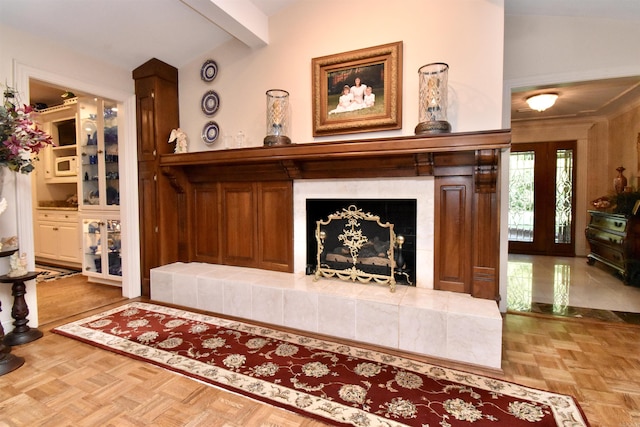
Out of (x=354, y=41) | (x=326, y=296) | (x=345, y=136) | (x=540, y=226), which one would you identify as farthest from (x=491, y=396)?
(x=540, y=226)

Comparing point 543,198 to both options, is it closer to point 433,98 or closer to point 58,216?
point 433,98

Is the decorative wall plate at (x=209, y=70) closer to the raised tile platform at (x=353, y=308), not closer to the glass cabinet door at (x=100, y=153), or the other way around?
the glass cabinet door at (x=100, y=153)

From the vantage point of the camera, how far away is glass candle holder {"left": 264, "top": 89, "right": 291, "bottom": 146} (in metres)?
3.05

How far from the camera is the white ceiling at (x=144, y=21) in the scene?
261 centimetres

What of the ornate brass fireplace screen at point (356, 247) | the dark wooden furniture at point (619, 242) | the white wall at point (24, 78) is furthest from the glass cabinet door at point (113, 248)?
the dark wooden furniture at point (619, 242)

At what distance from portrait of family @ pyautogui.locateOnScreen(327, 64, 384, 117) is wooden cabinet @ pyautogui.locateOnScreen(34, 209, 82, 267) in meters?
4.52

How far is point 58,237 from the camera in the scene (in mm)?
5105

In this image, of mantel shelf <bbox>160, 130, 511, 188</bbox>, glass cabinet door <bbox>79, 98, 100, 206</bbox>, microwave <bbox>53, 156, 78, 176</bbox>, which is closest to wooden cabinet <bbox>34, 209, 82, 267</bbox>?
microwave <bbox>53, 156, 78, 176</bbox>

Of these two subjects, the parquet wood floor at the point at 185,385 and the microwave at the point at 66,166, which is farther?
the microwave at the point at 66,166

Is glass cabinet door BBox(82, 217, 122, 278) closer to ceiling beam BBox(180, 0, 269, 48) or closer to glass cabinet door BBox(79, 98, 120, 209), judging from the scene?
glass cabinet door BBox(79, 98, 120, 209)

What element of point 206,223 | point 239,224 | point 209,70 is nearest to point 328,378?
point 239,224

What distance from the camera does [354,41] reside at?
113 inches

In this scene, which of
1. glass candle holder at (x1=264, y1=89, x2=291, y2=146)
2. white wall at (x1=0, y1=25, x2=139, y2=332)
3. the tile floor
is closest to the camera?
white wall at (x1=0, y1=25, x2=139, y2=332)

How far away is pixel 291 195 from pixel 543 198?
535cm
